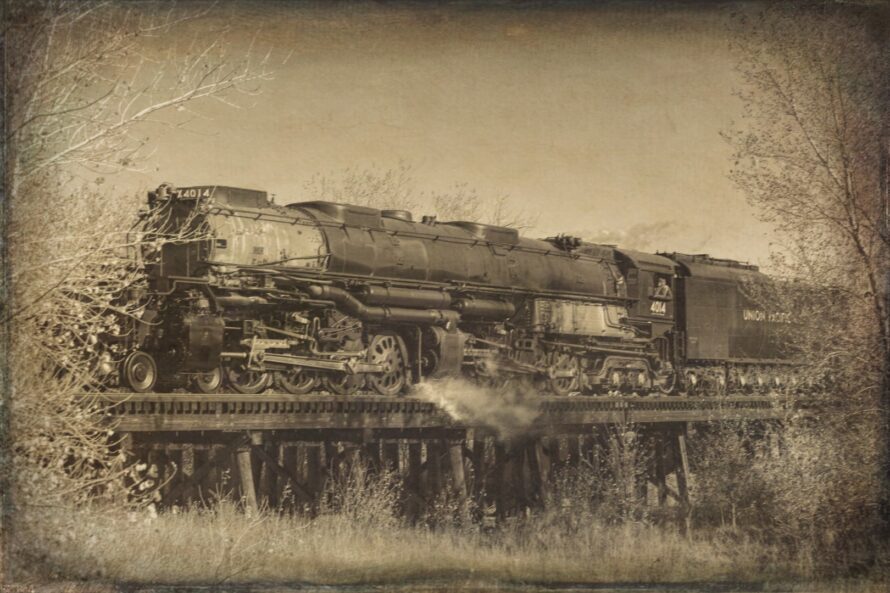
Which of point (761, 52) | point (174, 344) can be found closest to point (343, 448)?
point (174, 344)

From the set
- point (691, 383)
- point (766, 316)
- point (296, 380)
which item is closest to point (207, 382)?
point (296, 380)

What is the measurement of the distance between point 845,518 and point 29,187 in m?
10.3

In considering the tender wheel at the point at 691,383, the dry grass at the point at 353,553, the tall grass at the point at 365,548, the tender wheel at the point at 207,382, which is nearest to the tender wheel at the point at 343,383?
the tall grass at the point at 365,548

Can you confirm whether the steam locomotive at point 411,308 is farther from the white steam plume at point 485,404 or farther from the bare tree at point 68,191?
the bare tree at point 68,191

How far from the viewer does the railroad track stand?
11.8 metres

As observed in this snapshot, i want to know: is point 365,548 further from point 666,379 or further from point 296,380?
point 666,379

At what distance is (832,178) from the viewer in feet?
43.6

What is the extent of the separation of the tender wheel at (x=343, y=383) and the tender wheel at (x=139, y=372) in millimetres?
3108

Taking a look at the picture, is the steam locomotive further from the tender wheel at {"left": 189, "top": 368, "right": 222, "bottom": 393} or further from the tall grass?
the tall grass

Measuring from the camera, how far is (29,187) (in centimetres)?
1033

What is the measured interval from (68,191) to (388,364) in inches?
268

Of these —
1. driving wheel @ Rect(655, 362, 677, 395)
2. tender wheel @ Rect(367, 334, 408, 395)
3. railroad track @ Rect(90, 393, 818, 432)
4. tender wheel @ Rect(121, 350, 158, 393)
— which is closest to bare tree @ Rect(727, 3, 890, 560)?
railroad track @ Rect(90, 393, 818, 432)

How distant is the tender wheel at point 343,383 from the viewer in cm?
1552

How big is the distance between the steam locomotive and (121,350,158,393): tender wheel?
0.09 feet
